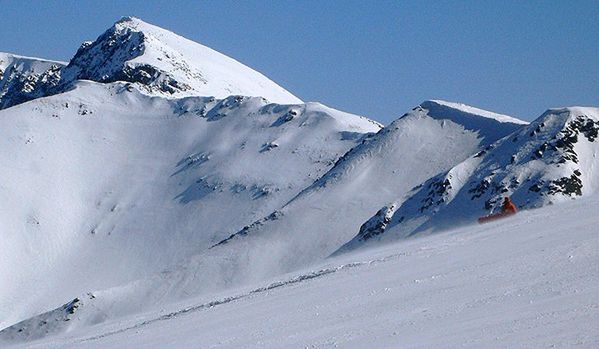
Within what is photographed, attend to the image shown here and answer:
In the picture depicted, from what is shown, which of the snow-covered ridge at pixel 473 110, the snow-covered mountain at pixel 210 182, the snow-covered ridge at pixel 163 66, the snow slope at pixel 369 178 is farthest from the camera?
the snow-covered ridge at pixel 163 66

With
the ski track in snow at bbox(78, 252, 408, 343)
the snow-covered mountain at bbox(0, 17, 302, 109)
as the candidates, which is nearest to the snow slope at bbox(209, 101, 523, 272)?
the ski track in snow at bbox(78, 252, 408, 343)

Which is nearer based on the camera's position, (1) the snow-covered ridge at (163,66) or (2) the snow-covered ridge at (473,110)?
(2) the snow-covered ridge at (473,110)

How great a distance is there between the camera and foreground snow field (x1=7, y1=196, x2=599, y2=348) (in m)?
15.0

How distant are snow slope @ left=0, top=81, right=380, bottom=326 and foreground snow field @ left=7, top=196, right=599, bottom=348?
185ft

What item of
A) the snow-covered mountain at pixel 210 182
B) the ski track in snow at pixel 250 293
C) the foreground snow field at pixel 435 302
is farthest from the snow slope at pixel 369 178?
the foreground snow field at pixel 435 302

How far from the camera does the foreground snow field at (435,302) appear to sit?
15.0 metres

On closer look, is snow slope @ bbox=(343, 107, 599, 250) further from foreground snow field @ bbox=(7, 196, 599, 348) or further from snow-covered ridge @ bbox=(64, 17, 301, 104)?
snow-covered ridge @ bbox=(64, 17, 301, 104)

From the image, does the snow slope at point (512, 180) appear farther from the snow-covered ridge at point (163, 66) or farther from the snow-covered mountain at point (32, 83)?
the snow-covered mountain at point (32, 83)

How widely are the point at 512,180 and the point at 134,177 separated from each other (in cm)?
5826

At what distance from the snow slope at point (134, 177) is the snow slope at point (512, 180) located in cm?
2940

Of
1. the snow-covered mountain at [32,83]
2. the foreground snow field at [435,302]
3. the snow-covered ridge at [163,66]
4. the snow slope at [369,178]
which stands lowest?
Answer: the foreground snow field at [435,302]

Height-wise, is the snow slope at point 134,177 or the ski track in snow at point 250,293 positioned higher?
the snow slope at point 134,177

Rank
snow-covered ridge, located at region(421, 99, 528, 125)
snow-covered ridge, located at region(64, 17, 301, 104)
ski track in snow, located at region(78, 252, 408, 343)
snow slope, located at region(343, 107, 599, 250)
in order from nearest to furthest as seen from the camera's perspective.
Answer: ski track in snow, located at region(78, 252, 408, 343) < snow slope, located at region(343, 107, 599, 250) < snow-covered ridge, located at region(421, 99, 528, 125) < snow-covered ridge, located at region(64, 17, 301, 104)

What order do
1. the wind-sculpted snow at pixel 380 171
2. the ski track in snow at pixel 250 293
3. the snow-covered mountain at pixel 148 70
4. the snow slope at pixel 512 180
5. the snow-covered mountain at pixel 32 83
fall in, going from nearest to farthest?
the ski track in snow at pixel 250 293 < the snow slope at pixel 512 180 < the wind-sculpted snow at pixel 380 171 < the snow-covered mountain at pixel 148 70 < the snow-covered mountain at pixel 32 83
